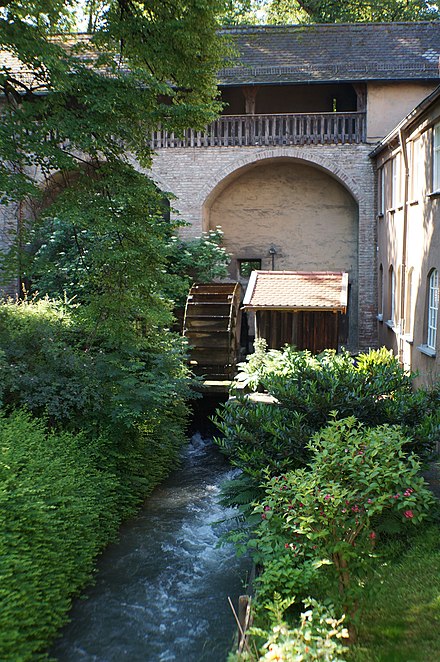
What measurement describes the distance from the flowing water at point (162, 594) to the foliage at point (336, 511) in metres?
1.25

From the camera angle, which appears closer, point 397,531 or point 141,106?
point 397,531

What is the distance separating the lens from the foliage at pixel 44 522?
6246 mm

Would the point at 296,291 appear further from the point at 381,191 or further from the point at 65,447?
the point at 65,447

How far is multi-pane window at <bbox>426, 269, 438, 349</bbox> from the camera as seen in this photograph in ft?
38.7

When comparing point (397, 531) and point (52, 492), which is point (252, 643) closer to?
point (397, 531)

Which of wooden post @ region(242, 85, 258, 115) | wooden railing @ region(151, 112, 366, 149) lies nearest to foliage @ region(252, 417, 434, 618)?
wooden railing @ region(151, 112, 366, 149)

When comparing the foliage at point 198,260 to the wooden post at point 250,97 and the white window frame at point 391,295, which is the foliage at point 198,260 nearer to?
the wooden post at point 250,97

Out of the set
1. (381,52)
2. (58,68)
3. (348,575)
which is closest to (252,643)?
(348,575)

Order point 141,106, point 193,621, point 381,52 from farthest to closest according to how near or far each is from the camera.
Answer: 1. point 381,52
2. point 141,106
3. point 193,621

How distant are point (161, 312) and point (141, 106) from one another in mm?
3343

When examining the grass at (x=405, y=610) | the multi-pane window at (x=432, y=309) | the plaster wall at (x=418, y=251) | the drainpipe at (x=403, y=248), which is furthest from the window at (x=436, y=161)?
the grass at (x=405, y=610)

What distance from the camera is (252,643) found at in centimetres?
543

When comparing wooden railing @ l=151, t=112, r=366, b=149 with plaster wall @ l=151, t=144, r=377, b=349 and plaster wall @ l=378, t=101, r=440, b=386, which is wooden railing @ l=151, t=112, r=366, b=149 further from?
plaster wall @ l=378, t=101, r=440, b=386

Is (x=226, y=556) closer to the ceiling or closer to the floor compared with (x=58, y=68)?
closer to the floor
